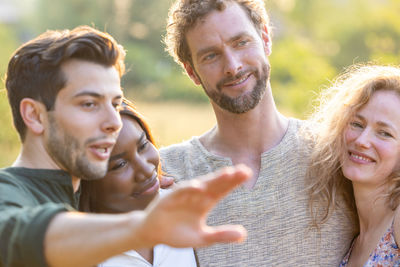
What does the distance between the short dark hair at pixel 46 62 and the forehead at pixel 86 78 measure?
16mm

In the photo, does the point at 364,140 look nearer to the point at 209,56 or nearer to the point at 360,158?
the point at 360,158

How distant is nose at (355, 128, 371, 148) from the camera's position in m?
2.59

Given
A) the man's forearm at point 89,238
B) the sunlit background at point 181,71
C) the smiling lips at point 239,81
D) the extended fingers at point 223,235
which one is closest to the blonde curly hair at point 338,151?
the smiling lips at point 239,81

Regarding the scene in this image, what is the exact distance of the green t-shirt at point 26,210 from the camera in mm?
1377

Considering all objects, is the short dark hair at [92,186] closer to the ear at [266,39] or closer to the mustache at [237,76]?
the mustache at [237,76]

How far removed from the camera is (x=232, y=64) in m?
2.81

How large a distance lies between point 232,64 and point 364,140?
30.5 inches

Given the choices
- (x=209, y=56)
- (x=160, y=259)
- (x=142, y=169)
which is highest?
(x=209, y=56)

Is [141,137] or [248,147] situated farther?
[248,147]

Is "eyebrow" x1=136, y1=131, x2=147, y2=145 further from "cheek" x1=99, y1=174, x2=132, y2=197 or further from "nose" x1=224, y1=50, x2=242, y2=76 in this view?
"nose" x1=224, y1=50, x2=242, y2=76

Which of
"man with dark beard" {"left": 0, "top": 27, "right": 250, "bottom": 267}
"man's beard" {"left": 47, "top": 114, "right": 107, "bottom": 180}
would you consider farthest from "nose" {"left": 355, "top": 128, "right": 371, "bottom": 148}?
"man's beard" {"left": 47, "top": 114, "right": 107, "bottom": 180}

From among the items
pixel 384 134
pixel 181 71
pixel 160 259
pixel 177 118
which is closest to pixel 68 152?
pixel 160 259

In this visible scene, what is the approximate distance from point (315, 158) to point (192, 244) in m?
1.61

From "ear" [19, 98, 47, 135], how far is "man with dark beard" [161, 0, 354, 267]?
4.08ft
